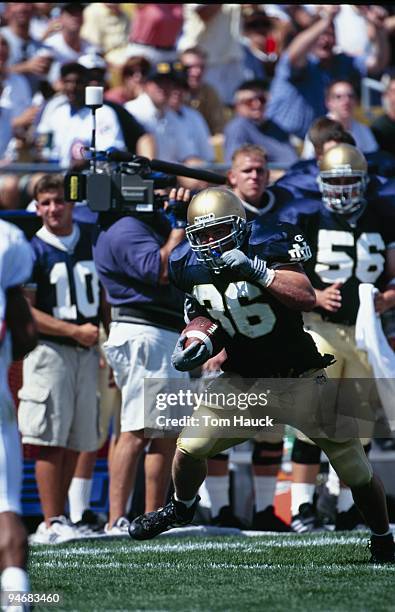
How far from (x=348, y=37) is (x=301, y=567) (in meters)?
7.08

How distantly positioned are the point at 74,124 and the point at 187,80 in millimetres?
1799

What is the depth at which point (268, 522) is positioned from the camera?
6.81m

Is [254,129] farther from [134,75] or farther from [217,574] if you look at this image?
[217,574]

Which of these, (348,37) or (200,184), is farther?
(348,37)

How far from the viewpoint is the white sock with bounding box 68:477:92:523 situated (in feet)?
22.4

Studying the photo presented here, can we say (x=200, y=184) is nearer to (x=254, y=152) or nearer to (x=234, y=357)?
(x=254, y=152)

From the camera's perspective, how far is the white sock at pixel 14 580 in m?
3.66

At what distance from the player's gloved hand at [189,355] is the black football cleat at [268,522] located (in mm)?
2049

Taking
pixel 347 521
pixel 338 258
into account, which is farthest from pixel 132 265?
pixel 347 521

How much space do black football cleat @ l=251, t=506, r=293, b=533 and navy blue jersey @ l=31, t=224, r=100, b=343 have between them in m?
1.33

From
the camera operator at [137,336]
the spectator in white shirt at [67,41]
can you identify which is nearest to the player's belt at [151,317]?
the camera operator at [137,336]

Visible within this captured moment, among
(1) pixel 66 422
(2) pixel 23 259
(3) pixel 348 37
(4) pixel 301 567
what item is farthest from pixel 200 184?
(3) pixel 348 37

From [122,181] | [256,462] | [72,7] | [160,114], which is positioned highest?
[72,7]

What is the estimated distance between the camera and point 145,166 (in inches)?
251
